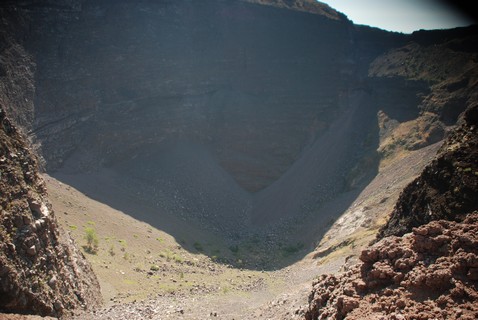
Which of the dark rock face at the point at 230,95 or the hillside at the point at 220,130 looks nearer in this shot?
the hillside at the point at 220,130

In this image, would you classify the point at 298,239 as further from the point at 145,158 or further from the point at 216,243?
the point at 145,158

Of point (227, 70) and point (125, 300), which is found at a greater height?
point (227, 70)

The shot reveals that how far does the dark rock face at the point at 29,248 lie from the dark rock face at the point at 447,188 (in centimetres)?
1336

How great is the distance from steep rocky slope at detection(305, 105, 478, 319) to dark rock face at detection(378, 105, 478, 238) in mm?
31

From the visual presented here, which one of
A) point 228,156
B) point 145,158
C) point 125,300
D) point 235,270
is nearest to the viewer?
point 125,300

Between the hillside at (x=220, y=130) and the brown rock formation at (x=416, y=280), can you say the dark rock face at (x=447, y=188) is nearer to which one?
the brown rock formation at (x=416, y=280)

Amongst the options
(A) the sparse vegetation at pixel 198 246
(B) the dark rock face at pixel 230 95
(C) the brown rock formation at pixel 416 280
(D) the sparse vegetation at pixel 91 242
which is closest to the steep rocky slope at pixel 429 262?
(C) the brown rock formation at pixel 416 280

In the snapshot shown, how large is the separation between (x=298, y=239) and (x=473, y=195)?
1269 inches

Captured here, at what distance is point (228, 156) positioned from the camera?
5816 centimetres

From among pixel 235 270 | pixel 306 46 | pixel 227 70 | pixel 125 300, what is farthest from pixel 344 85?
pixel 125 300

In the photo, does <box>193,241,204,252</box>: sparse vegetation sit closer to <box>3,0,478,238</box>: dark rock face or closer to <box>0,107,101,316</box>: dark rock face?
<box>3,0,478,238</box>: dark rock face

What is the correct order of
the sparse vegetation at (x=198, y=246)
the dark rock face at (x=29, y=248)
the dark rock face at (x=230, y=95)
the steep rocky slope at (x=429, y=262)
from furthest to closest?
the dark rock face at (x=230, y=95)
the sparse vegetation at (x=198, y=246)
the dark rock face at (x=29, y=248)
the steep rocky slope at (x=429, y=262)

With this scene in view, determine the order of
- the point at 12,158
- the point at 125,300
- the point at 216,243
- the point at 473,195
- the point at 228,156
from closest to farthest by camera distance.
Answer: the point at 473,195 → the point at 12,158 → the point at 125,300 → the point at 216,243 → the point at 228,156

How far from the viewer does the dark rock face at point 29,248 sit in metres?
15.3
